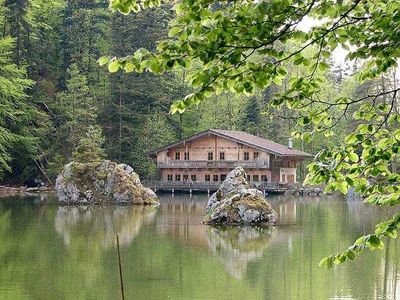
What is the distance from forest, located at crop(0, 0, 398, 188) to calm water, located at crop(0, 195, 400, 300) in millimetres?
21819

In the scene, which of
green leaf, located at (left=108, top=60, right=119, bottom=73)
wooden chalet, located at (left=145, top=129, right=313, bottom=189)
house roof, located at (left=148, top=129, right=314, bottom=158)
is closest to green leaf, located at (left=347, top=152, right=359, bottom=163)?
green leaf, located at (left=108, top=60, right=119, bottom=73)

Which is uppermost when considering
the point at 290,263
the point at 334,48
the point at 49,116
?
the point at 49,116

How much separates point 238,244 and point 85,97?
35997 mm

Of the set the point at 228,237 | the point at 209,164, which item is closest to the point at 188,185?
the point at 209,164

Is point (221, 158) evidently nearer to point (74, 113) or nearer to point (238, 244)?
point (74, 113)

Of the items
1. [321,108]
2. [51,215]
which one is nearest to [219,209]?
[51,215]

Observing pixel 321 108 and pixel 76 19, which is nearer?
pixel 321 108

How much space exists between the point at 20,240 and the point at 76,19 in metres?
45.9

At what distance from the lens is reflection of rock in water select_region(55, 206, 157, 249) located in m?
20.1

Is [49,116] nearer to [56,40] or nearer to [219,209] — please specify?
[56,40]

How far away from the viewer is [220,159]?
178 ft

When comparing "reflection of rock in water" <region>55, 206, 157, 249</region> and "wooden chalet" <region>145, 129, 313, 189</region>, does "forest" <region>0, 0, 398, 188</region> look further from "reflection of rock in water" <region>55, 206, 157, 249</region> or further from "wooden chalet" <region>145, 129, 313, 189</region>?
"reflection of rock in water" <region>55, 206, 157, 249</region>

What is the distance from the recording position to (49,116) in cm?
5341

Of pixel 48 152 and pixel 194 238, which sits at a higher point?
pixel 48 152
